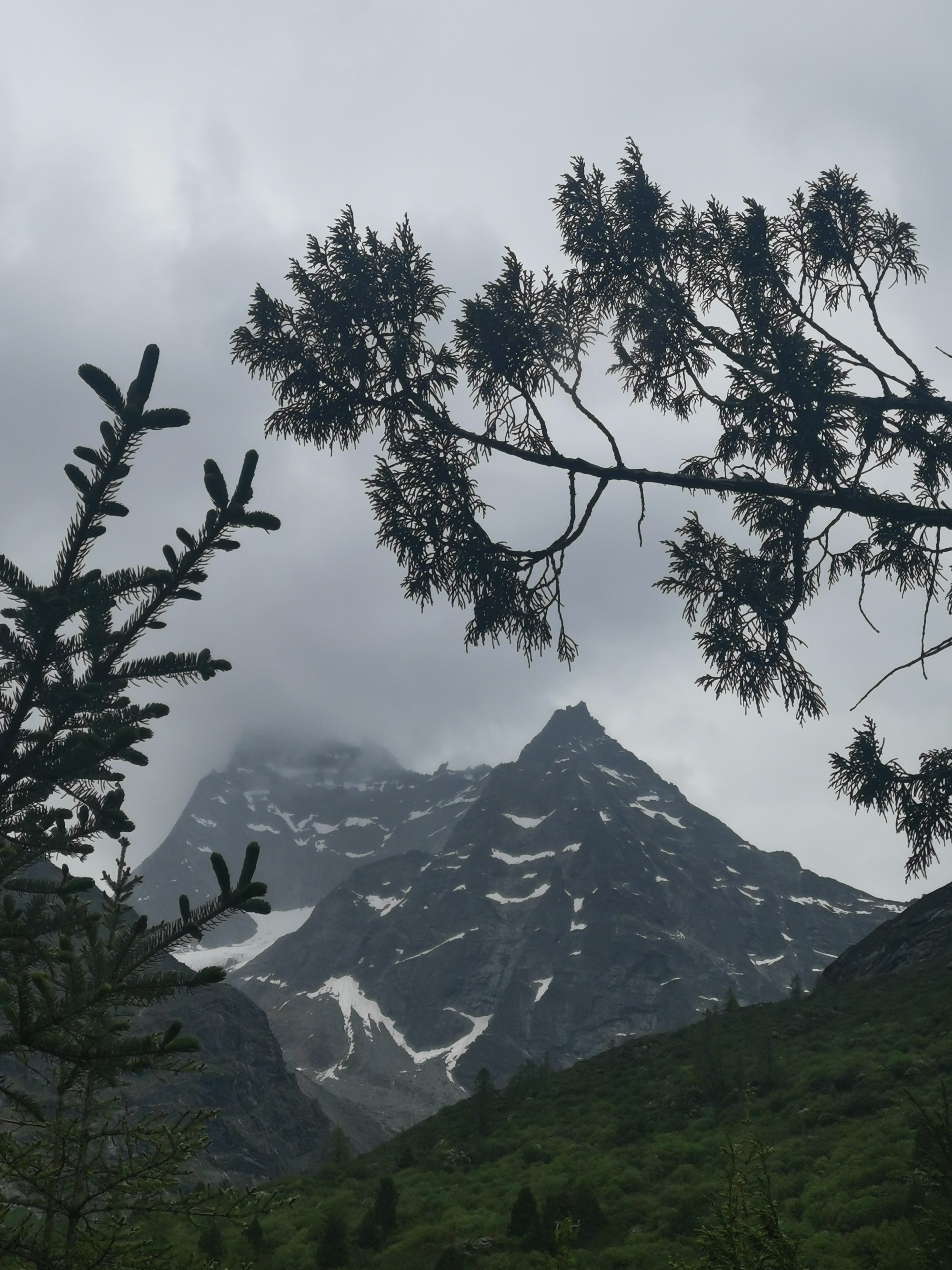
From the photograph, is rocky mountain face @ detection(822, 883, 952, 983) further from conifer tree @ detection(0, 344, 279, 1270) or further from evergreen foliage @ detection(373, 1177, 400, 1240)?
conifer tree @ detection(0, 344, 279, 1270)

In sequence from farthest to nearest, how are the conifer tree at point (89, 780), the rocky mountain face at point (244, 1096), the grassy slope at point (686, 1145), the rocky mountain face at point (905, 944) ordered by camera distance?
the rocky mountain face at point (244, 1096), the rocky mountain face at point (905, 944), the grassy slope at point (686, 1145), the conifer tree at point (89, 780)

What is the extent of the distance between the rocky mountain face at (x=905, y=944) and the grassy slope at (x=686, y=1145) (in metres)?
2.27

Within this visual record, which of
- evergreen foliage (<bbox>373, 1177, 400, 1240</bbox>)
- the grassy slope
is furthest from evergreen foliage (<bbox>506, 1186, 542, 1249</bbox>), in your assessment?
evergreen foliage (<bbox>373, 1177, 400, 1240</bbox>)

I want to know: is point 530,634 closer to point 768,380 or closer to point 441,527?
point 441,527

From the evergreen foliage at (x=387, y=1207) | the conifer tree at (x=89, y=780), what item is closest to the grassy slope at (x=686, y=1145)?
the evergreen foliage at (x=387, y=1207)

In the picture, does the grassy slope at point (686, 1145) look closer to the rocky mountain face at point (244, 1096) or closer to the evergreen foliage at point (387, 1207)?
the evergreen foliage at point (387, 1207)

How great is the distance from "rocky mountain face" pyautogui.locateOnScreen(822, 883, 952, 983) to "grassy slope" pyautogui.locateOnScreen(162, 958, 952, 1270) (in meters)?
2.27

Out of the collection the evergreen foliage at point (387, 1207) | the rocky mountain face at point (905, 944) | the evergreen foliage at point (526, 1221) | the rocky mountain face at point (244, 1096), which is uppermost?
the rocky mountain face at point (905, 944)

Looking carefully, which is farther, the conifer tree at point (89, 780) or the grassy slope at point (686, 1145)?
the grassy slope at point (686, 1145)

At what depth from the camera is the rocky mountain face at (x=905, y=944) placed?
38.0 meters

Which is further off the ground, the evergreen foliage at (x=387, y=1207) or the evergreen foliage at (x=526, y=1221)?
the evergreen foliage at (x=526, y=1221)

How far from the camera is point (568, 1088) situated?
35219 mm

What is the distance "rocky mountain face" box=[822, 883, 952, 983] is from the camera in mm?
37969

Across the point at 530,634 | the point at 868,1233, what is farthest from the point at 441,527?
the point at 868,1233
